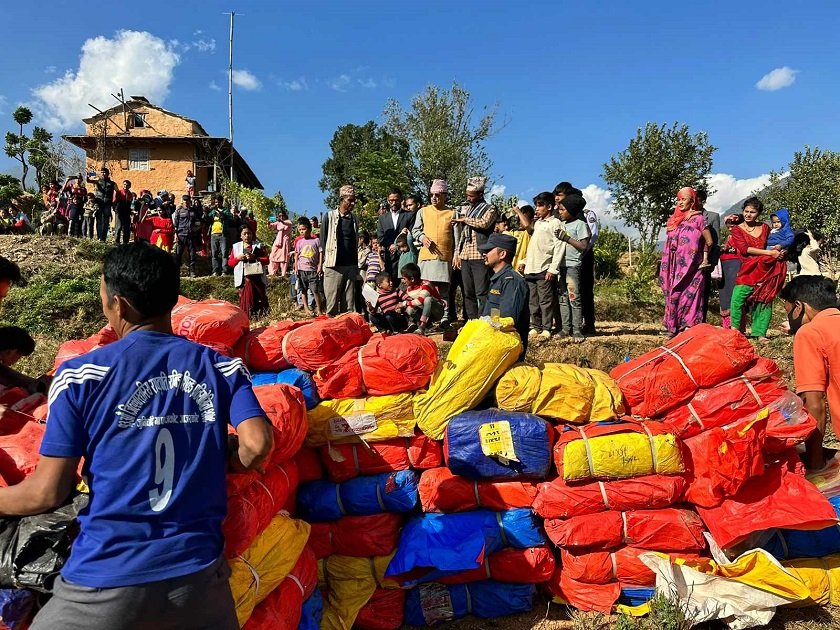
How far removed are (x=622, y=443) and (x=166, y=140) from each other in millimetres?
29463

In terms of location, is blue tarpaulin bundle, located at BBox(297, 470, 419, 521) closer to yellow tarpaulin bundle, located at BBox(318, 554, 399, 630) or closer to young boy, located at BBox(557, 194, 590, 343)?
yellow tarpaulin bundle, located at BBox(318, 554, 399, 630)

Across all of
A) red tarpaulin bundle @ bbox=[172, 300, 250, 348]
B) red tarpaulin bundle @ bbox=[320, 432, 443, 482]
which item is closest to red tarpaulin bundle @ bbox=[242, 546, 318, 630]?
red tarpaulin bundle @ bbox=[320, 432, 443, 482]

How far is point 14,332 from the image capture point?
11.0 ft

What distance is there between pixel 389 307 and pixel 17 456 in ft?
17.5

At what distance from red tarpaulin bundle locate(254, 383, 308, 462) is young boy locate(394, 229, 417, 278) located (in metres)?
5.82

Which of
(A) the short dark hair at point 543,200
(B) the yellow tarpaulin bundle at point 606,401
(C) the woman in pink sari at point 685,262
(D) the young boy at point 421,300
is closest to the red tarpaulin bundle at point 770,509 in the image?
(B) the yellow tarpaulin bundle at point 606,401

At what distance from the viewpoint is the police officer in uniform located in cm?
430

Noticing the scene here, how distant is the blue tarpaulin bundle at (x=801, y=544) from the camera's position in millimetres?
3158

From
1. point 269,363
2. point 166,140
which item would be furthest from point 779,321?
point 166,140

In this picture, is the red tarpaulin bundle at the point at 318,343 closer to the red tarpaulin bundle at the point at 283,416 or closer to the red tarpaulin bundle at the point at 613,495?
the red tarpaulin bundle at the point at 283,416

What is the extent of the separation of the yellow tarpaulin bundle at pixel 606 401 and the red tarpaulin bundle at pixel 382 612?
1499 mm

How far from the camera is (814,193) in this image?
2045cm

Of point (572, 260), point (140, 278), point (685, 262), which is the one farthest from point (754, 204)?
point (140, 278)

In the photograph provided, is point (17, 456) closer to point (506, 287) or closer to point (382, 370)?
point (382, 370)
